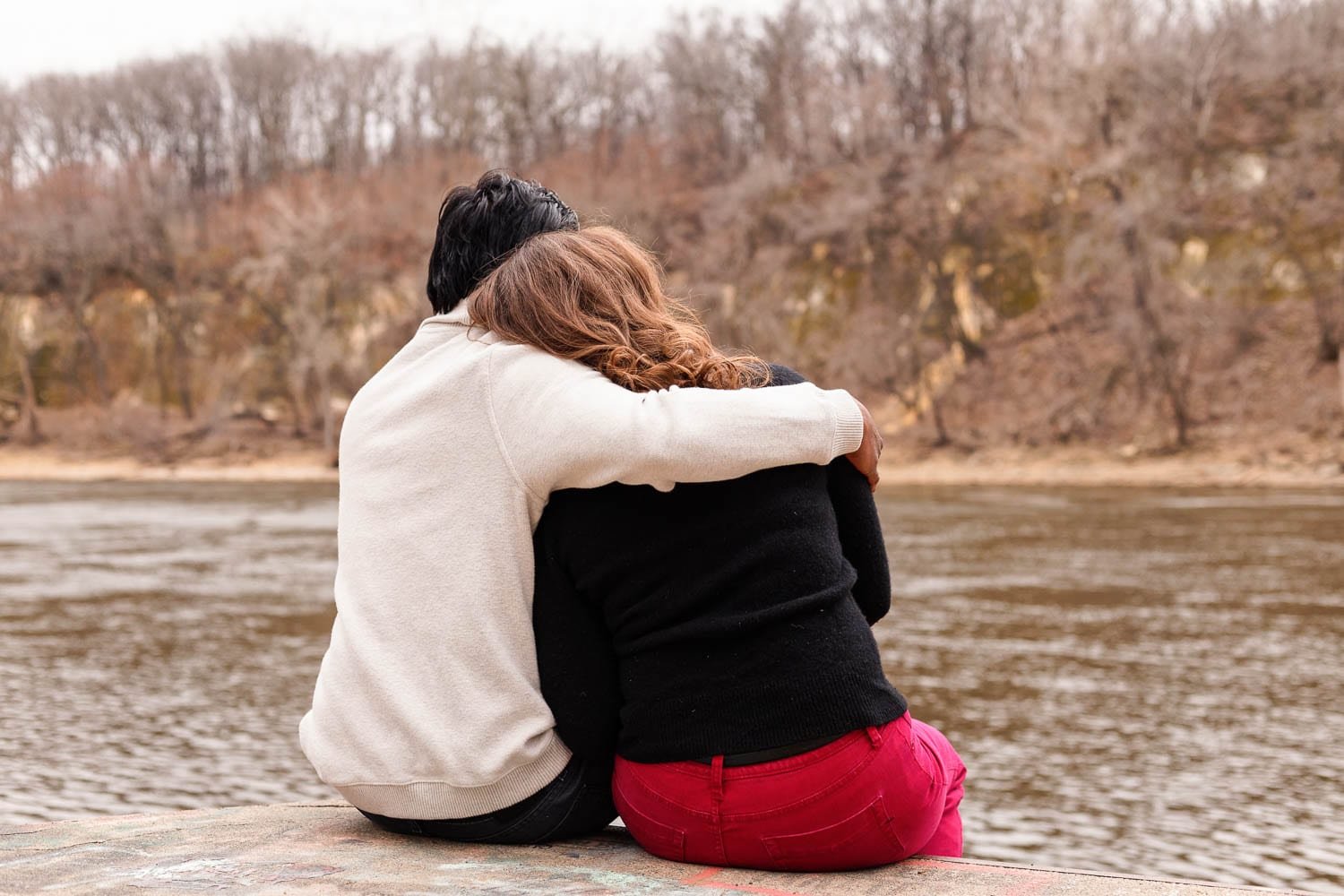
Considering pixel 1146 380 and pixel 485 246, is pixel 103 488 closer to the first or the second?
pixel 1146 380

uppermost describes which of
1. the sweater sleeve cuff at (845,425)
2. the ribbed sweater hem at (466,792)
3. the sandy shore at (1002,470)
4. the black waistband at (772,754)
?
the sweater sleeve cuff at (845,425)

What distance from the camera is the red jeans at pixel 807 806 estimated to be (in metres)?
2.24

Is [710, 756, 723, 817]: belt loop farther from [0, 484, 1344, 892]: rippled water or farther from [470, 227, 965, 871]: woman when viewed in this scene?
[0, 484, 1344, 892]: rippled water

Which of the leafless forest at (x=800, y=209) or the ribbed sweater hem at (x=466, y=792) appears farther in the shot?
the leafless forest at (x=800, y=209)

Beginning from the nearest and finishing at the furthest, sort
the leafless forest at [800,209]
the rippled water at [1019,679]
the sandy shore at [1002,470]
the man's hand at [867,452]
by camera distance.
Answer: the man's hand at [867,452], the rippled water at [1019,679], the sandy shore at [1002,470], the leafless forest at [800,209]

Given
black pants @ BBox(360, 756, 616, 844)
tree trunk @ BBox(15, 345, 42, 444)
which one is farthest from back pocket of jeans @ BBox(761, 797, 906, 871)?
tree trunk @ BBox(15, 345, 42, 444)

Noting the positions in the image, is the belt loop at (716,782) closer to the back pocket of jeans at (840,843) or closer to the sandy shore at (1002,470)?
the back pocket of jeans at (840,843)

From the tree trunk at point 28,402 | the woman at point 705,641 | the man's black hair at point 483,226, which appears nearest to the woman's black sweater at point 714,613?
the woman at point 705,641

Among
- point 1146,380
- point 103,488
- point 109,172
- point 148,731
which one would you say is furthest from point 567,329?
point 109,172

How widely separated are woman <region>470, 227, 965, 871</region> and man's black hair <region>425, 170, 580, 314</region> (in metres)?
0.09

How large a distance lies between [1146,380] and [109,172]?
43.4m

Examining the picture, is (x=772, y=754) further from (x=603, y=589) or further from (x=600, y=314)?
(x=600, y=314)

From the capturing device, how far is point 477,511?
233cm

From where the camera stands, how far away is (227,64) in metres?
60.0
